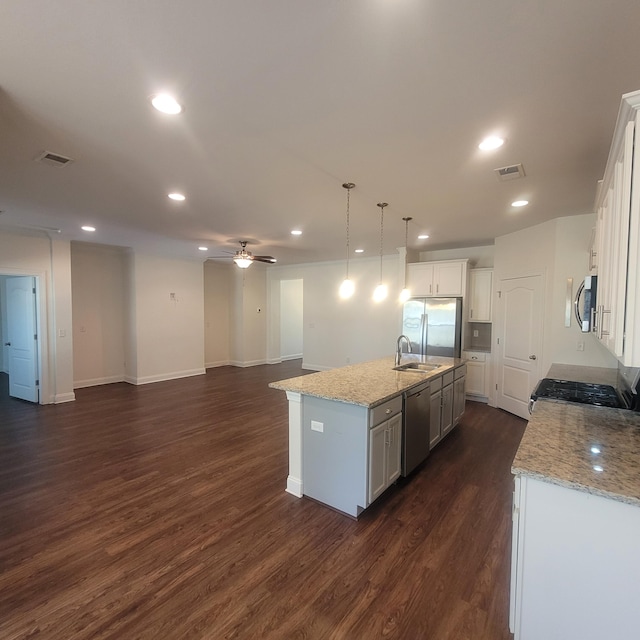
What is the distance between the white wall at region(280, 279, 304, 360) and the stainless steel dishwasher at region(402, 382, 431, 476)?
23.4 ft

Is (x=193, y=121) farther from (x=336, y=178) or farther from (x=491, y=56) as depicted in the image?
(x=491, y=56)

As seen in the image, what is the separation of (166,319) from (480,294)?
6.29 metres

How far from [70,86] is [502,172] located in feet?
9.95

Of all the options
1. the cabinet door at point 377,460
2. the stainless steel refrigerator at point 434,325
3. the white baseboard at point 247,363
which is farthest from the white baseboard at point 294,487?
the white baseboard at point 247,363

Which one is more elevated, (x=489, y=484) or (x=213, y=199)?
(x=213, y=199)

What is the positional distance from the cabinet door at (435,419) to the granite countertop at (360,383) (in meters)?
0.26

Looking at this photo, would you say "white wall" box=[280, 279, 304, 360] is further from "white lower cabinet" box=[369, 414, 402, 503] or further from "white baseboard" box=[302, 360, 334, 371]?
"white lower cabinet" box=[369, 414, 402, 503]

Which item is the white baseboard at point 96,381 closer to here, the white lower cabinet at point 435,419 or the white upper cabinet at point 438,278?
the white upper cabinet at point 438,278

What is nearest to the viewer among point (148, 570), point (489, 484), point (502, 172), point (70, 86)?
point (70, 86)

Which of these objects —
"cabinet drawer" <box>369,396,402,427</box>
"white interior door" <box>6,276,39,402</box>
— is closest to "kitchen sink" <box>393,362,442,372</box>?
"cabinet drawer" <box>369,396,402,427</box>

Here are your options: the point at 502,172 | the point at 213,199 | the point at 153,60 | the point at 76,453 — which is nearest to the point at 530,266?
the point at 502,172

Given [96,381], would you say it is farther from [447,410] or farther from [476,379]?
[476,379]

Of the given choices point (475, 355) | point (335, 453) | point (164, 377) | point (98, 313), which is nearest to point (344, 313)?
point (475, 355)

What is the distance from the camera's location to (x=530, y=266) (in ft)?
15.6
